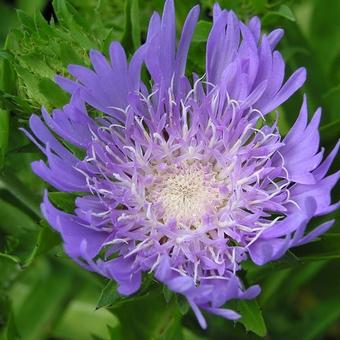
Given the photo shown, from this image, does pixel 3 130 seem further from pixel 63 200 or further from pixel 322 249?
pixel 322 249

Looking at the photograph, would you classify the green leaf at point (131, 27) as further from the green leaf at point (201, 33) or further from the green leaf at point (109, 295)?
the green leaf at point (109, 295)

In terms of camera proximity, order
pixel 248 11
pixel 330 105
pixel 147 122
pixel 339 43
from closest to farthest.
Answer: pixel 147 122, pixel 248 11, pixel 330 105, pixel 339 43

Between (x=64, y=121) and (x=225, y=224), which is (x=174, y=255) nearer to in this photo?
(x=225, y=224)

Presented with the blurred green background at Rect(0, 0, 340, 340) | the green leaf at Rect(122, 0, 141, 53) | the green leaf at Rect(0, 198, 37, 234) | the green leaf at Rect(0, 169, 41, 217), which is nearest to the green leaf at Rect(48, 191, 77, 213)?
the blurred green background at Rect(0, 0, 340, 340)

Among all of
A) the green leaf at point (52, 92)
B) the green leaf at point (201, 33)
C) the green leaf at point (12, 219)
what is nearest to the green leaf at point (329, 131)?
the green leaf at point (201, 33)

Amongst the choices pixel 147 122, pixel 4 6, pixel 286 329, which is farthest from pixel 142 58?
pixel 4 6

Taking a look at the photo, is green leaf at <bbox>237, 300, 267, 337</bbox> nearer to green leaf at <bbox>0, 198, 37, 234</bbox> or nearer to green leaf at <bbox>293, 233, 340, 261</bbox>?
green leaf at <bbox>293, 233, 340, 261</bbox>

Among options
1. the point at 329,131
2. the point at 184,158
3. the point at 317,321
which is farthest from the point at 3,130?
the point at 317,321
